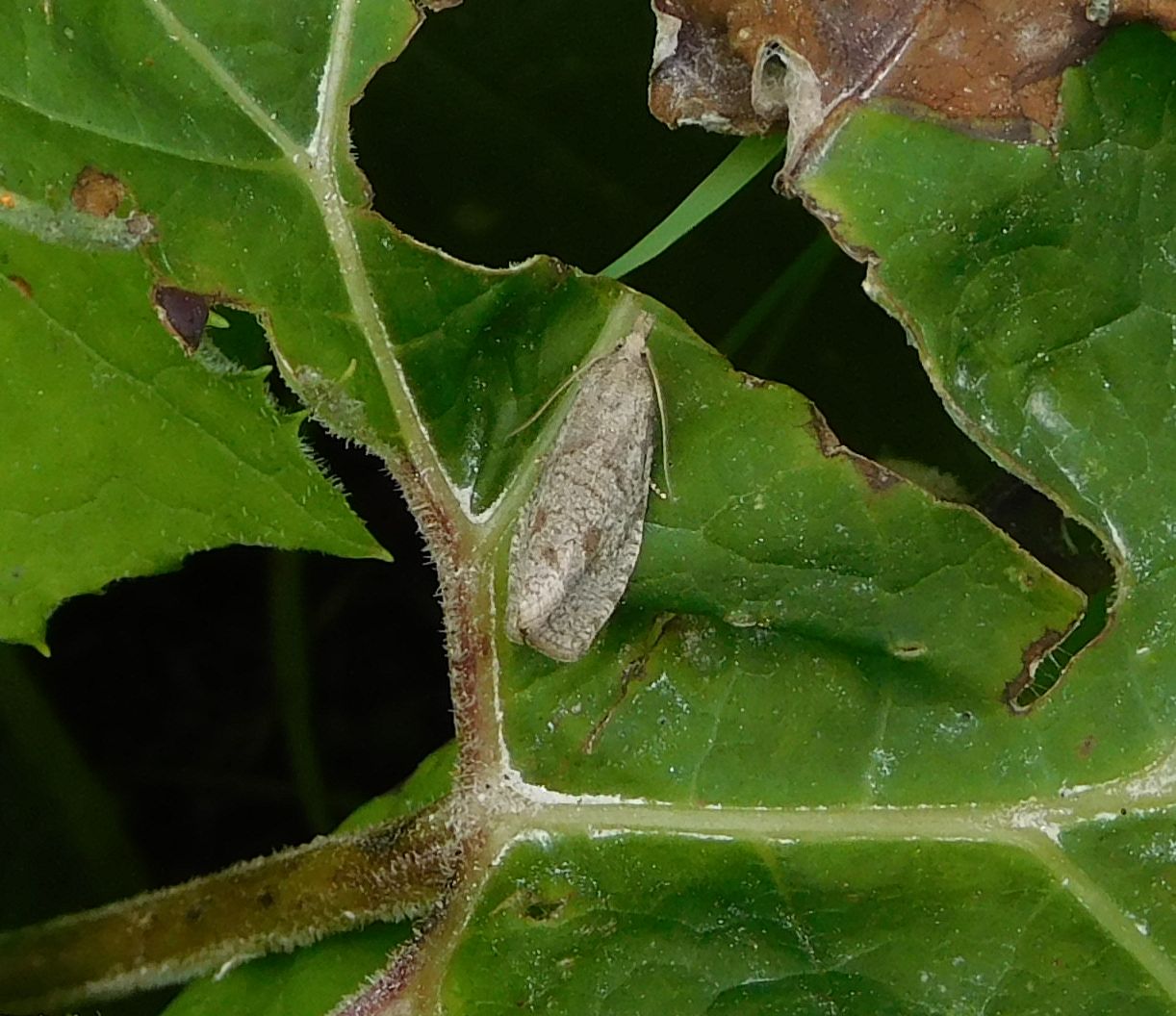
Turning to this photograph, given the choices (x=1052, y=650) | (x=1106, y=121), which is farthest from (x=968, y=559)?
(x=1106, y=121)

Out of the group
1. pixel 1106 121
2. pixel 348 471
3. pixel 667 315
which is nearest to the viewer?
pixel 1106 121

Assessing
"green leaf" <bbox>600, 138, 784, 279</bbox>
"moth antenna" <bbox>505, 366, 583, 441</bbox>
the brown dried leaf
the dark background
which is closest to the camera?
the brown dried leaf

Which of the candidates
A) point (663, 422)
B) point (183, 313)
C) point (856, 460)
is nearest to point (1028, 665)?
point (856, 460)

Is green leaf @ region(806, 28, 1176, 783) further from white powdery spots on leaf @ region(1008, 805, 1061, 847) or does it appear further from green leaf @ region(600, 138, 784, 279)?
green leaf @ region(600, 138, 784, 279)

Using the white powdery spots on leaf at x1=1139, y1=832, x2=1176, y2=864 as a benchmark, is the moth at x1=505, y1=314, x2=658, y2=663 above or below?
above

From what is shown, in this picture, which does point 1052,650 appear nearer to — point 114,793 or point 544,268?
point 544,268

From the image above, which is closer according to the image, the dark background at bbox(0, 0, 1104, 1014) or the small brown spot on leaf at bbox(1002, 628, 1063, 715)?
the small brown spot on leaf at bbox(1002, 628, 1063, 715)

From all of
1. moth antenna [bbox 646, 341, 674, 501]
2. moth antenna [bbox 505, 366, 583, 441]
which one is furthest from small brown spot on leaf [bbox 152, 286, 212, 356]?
moth antenna [bbox 646, 341, 674, 501]
